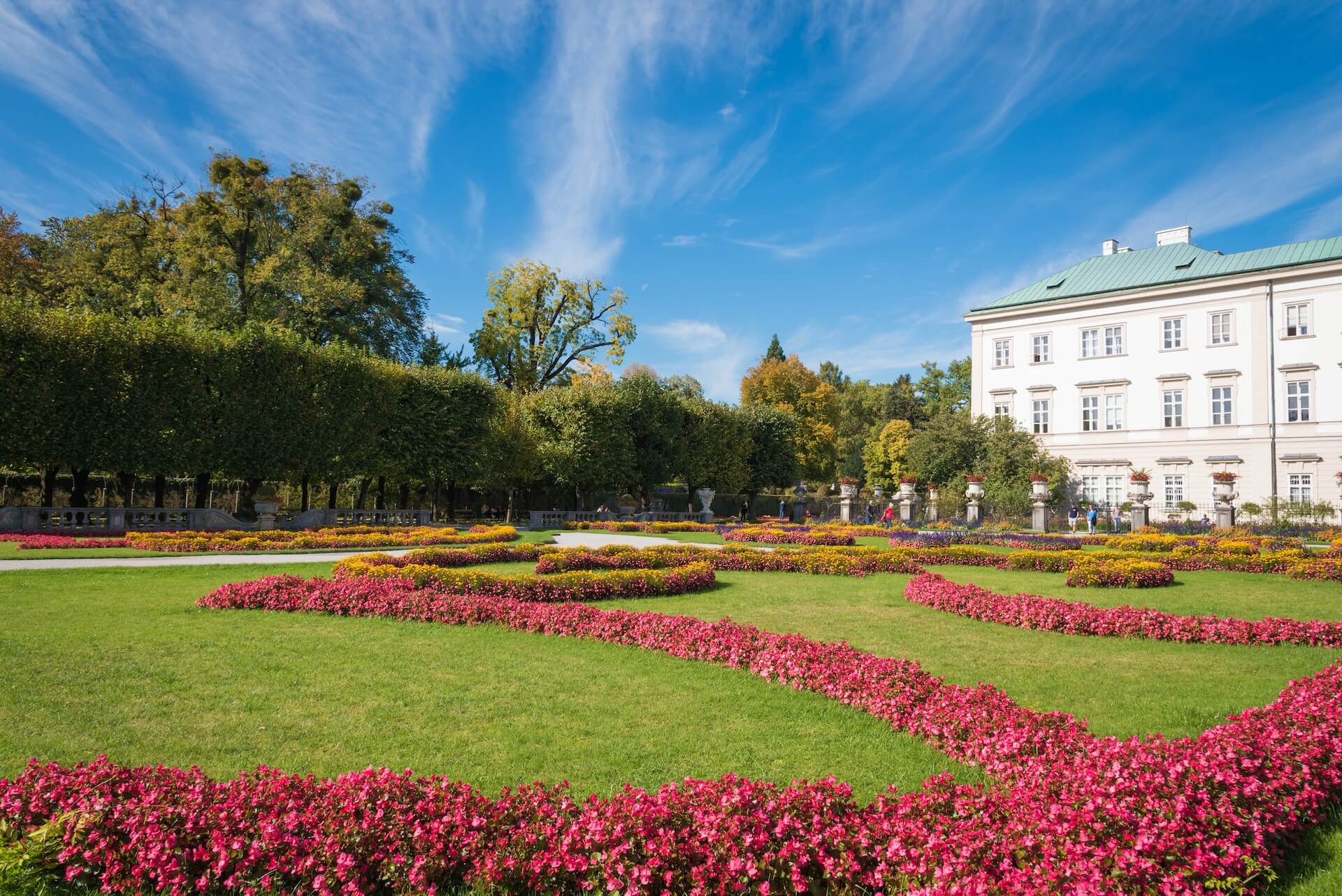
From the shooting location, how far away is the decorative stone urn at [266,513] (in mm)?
23344

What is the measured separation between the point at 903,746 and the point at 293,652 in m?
6.01

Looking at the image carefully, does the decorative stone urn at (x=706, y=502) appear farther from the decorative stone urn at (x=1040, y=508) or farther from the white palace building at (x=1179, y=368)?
the white palace building at (x=1179, y=368)

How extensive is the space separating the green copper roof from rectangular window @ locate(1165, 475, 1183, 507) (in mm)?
10450

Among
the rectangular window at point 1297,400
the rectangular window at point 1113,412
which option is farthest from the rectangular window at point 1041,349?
the rectangular window at point 1297,400

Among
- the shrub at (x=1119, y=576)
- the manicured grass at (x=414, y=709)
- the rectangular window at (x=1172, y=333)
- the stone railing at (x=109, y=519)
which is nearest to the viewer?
the manicured grass at (x=414, y=709)

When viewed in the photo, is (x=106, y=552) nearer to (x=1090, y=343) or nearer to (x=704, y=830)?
(x=704, y=830)

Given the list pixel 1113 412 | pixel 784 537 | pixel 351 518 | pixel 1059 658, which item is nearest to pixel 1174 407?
pixel 1113 412

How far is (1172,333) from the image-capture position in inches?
1577

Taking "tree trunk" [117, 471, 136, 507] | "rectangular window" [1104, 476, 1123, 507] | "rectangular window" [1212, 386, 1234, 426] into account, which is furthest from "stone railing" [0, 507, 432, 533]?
"rectangular window" [1212, 386, 1234, 426]

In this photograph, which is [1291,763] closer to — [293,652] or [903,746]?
[903,746]

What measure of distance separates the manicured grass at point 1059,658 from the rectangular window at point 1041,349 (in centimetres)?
3787

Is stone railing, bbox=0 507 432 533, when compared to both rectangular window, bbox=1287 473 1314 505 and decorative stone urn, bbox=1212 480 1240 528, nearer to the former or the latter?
decorative stone urn, bbox=1212 480 1240 528

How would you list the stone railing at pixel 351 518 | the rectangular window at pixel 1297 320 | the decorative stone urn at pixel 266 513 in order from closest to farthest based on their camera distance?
the decorative stone urn at pixel 266 513 → the stone railing at pixel 351 518 → the rectangular window at pixel 1297 320

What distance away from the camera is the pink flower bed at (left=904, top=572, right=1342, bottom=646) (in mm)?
8898
